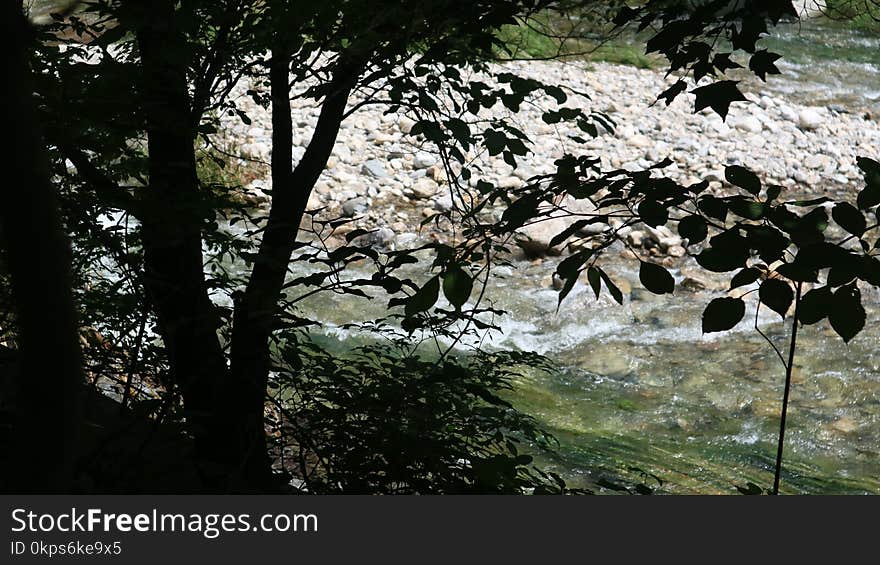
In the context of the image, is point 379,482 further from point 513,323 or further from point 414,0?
point 513,323

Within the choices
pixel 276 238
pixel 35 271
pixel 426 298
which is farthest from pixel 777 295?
pixel 276 238

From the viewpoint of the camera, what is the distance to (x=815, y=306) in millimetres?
1168

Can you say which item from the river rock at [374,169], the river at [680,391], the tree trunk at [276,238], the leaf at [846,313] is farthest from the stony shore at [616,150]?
the leaf at [846,313]

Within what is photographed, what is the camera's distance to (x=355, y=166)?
8094 mm

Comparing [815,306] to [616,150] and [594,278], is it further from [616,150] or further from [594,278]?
[616,150]

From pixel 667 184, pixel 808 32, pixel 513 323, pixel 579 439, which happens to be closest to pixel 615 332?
pixel 513 323

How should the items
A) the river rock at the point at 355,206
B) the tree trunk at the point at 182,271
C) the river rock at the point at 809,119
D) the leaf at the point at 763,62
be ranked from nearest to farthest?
the leaf at the point at 763,62 < the tree trunk at the point at 182,271 < the river rock at the point at 355,206 < the river rock at the point at 809,119

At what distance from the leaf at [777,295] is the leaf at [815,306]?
8 cm

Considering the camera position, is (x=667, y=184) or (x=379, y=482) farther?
(x=379, y=482)

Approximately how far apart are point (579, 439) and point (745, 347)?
1.70 metres

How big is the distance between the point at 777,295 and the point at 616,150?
7.39 m

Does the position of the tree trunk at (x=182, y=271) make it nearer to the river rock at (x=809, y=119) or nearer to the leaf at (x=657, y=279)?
the leaf at (x=657, y=279)

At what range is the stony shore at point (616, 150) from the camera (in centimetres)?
756

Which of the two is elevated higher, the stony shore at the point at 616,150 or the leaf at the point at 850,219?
the stony shore at the point at 616,150
